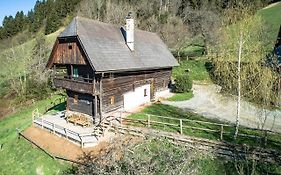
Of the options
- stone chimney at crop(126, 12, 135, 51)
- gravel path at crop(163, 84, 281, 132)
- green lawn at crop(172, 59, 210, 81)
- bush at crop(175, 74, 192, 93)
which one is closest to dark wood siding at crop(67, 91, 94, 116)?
stone chimney at crop(126, 12, 135, 51)

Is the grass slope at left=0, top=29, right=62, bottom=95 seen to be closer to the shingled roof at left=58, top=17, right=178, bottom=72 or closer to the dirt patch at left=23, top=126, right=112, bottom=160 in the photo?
the shingled roof at left=58, top=17, right=178, bottom=72

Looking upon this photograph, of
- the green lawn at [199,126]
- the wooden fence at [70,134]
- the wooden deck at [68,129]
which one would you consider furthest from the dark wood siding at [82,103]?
the green lawn at [199,126]

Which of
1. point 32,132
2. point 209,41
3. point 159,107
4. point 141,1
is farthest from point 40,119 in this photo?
point 141,1

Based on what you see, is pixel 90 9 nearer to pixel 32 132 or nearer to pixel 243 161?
pixel 32 132

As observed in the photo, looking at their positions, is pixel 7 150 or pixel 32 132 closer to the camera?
pixel 7 150

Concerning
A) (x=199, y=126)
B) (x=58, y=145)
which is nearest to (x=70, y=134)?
(x=58, y=145)

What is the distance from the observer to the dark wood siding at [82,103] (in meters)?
28.0

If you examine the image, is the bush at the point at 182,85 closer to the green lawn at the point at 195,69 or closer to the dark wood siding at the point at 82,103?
the green lawn at the point at 195,69

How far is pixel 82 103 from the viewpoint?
28953 millimetres

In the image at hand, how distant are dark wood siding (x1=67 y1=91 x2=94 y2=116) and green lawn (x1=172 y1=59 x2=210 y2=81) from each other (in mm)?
21826

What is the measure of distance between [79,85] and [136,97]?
687cm

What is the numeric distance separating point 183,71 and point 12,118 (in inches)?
1063

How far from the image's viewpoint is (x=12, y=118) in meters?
37.5

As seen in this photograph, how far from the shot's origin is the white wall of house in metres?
30.2
